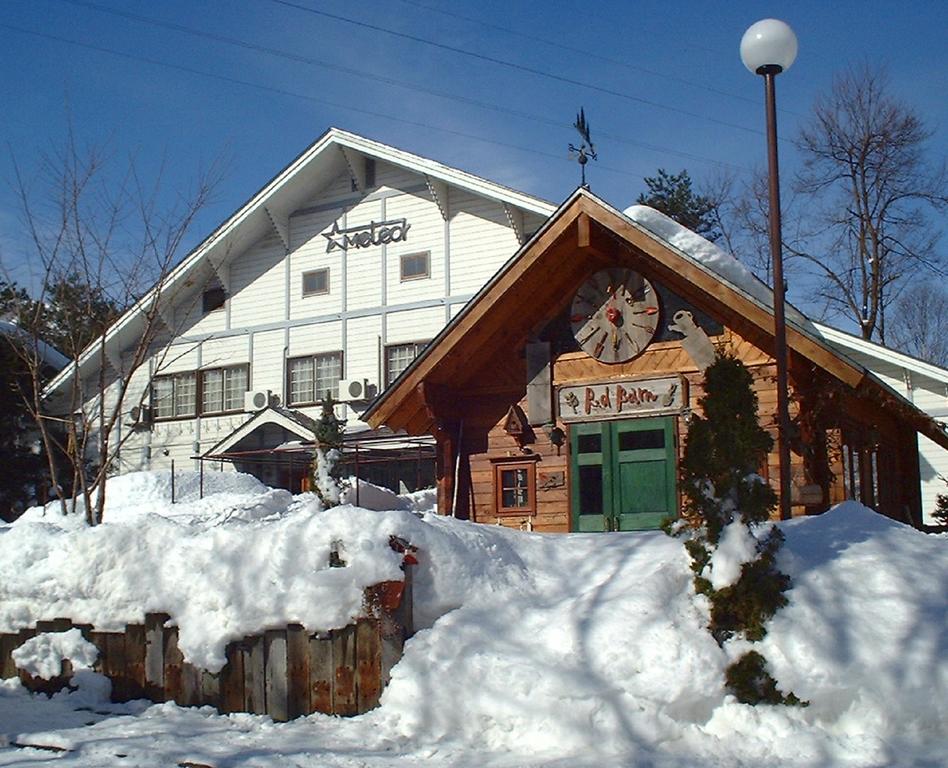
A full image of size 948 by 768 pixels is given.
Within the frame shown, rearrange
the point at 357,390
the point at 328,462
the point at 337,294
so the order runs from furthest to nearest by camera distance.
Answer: the point at 337,294
the point at 357,390
the point at 328,462

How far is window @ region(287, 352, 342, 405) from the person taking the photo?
92.9 ft

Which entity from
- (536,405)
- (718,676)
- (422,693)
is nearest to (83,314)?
(536,405)

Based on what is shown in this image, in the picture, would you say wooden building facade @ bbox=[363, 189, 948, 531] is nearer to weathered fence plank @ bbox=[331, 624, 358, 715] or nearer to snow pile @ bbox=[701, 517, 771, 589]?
snow pile @ bbox=[701, 517, 771, 589]

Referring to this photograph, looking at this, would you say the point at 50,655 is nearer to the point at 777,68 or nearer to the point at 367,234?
the point at 777,68

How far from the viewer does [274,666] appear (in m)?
7.77

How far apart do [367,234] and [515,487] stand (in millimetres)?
15978

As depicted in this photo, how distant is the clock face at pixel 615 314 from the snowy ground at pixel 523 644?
14.0 ft

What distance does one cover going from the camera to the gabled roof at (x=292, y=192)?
26.5m

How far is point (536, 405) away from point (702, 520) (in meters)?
6.33

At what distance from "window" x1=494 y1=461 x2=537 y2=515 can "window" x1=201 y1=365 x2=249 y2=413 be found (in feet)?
56.2

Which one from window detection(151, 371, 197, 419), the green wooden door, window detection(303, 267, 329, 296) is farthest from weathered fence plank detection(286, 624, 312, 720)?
window detection(151, 371, 197, 419)

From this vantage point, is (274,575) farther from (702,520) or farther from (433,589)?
(702,520)

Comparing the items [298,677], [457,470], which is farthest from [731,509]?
[457,470]

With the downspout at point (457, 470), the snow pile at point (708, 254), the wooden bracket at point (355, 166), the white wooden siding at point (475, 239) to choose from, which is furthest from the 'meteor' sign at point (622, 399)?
the wooden bracket at point (355, 166)
